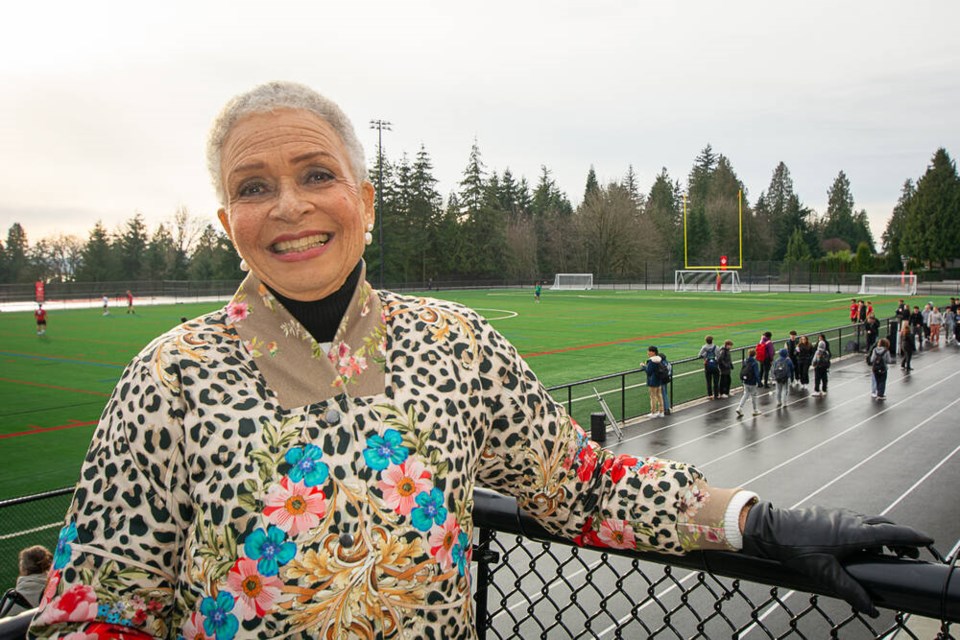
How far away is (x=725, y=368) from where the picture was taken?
57.6 feet

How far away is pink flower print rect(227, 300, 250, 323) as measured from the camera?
5.76 feet

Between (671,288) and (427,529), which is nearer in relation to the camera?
(427,529)

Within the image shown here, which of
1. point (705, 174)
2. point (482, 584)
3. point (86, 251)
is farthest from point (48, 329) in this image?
point (705, 174)

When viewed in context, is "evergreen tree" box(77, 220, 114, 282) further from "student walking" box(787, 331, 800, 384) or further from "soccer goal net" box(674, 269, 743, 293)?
"student walking" box(787, 331, 800, 384)

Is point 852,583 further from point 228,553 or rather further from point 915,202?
point 915,202

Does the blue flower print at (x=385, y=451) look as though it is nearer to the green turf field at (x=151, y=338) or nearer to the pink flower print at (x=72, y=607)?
the pink flower print at (x=72, y=607)

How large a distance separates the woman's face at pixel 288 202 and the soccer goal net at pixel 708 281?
69331 millimetres

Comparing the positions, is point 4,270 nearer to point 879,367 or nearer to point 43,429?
point 43,429

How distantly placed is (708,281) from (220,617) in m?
77.1

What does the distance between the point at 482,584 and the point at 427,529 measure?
78 cm

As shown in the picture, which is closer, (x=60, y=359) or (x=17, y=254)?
(x=60, y=359)

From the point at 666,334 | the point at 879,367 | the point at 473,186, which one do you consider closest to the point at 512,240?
the point at 473,186

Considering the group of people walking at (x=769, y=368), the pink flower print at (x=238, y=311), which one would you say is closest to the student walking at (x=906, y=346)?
the group of people walking at (x=769, y=368)

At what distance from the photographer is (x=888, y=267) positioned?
75.2 meters
